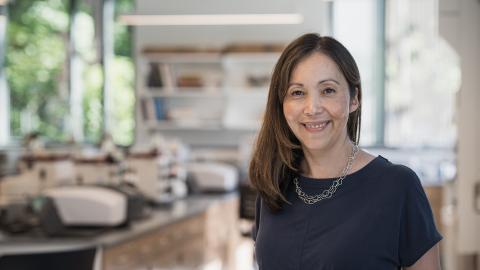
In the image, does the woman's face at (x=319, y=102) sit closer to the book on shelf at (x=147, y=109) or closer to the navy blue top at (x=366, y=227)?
the navy blue top at (x=366, y=227)

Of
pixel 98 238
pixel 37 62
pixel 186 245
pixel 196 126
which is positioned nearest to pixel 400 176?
pixel 98 238

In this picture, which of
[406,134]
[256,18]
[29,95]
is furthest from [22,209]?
[29,95]

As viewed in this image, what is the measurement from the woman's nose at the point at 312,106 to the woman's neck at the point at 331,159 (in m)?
0.12

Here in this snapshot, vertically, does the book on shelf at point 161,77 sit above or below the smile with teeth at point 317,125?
above

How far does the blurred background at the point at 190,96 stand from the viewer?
471 centimetres

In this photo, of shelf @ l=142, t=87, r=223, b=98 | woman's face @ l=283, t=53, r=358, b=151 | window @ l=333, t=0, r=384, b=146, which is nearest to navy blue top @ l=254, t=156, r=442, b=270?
woman's face @ l=283, t=53, r=358, b=151

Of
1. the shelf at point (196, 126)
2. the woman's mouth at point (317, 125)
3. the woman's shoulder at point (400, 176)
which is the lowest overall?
the shelf at point (196, 126)

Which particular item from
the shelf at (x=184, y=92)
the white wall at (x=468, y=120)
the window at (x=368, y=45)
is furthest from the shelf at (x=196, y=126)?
the white wall at (x=468, y=120)

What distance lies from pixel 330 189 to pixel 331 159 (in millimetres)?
81

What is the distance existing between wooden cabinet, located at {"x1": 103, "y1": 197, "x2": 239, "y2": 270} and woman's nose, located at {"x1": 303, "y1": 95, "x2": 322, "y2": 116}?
192 cm

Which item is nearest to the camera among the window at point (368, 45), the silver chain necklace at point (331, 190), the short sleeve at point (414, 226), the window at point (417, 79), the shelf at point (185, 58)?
the short sleeve at point (414, 226)

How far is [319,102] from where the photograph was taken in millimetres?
1672

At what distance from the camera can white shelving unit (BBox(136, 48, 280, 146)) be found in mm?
8031

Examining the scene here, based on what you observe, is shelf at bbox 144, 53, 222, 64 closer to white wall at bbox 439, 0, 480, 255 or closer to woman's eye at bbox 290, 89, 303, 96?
white wall at bbox 439, 0, 480, 255
